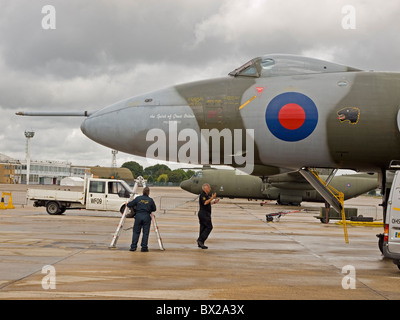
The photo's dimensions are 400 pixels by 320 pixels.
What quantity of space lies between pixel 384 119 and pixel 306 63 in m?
2.25

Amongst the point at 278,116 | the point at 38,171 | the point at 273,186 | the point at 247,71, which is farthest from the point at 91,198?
the point at 38,171

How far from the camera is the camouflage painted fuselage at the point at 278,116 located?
10133 millimetres

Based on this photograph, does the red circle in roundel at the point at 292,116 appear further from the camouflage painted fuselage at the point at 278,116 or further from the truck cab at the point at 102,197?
the truck cab at the point at 102,197

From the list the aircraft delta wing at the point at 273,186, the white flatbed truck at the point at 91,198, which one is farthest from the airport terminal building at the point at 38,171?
the white flatbed truck at the point at 91,198

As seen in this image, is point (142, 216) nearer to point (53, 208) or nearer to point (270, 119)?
point (270, 119)

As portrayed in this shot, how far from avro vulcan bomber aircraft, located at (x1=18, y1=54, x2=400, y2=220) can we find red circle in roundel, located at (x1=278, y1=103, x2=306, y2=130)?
0.07 feet

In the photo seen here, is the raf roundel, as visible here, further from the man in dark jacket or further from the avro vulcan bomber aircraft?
the man in dark jacket

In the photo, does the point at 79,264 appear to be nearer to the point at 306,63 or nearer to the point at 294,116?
the point at 294,116

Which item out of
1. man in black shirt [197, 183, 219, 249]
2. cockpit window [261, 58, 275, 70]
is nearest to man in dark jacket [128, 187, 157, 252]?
man in black shirt [197, 183, 219, 249]

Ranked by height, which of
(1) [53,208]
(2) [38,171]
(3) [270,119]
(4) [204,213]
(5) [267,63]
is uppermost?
(5) [267,63]

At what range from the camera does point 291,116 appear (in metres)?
10.2

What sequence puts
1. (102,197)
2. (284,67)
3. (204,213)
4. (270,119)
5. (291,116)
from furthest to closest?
(102,197)
(204,213)
(284,67)
(270,119)
(291,116)

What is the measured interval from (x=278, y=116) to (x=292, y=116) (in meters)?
0.31
